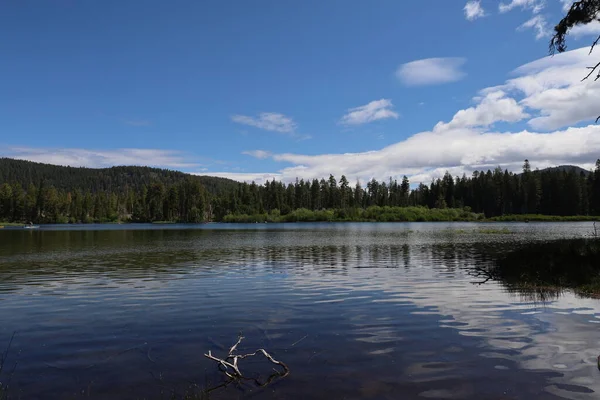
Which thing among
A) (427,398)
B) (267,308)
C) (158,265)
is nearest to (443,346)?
(427,398)

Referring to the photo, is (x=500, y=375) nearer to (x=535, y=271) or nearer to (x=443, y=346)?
(x=443, y=346)

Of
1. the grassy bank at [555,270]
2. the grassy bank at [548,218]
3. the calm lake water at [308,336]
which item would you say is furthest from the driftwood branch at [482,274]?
the grassy bank at [548,218]

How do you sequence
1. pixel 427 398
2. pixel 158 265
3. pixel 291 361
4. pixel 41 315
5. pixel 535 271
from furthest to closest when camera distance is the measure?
1. pixel 158 265
2. pixel 535 271
3. pixel 41 315
4. pixel 291 361
5. pixel 427 398

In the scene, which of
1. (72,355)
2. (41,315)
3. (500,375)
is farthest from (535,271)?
(41,315)

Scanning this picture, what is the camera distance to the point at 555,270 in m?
24.8

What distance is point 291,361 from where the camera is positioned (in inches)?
439

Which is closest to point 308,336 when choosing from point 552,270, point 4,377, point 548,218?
point 4,377

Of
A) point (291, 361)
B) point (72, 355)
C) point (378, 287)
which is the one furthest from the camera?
point (378, 287)

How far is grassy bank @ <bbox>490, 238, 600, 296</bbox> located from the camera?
21703mm

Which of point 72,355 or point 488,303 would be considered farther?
point 488,303

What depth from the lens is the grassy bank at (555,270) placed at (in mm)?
21703

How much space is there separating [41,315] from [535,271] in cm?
2744

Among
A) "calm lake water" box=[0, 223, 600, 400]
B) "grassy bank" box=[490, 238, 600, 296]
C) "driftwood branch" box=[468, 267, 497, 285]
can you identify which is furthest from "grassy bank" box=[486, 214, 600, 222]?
"calm lake water" box=[0, 223, 600, 400]

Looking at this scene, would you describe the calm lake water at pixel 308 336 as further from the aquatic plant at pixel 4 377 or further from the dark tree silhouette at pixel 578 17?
the dark tree silhouette at pixel 578 17
